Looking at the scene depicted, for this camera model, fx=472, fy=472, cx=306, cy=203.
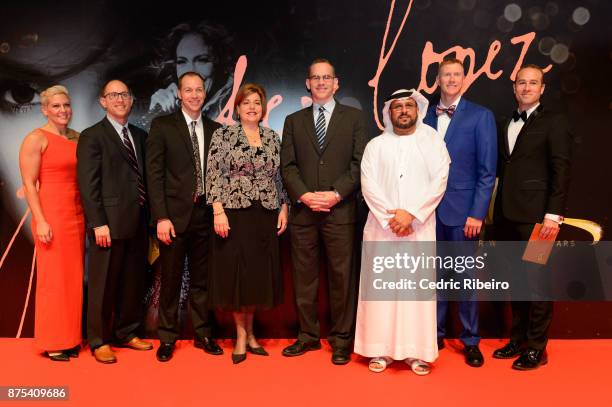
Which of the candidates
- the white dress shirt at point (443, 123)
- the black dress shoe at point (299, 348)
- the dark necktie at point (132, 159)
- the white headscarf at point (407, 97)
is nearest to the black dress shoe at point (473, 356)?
the black dress shoe at point (299, 348)

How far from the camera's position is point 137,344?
3.72 m

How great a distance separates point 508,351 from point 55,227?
3.51m

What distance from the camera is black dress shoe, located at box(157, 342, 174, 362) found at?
351 cm

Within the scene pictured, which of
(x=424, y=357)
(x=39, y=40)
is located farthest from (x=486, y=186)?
(x=39, y=40)

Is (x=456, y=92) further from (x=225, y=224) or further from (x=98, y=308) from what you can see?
(x=98, y=308)

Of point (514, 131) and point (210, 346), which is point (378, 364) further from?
point (514, 131)

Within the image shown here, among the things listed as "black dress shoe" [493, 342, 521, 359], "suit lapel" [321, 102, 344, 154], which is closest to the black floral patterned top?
"suit lapel" [321, 102, 344, 154]

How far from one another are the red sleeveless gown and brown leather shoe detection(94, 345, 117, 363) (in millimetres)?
210

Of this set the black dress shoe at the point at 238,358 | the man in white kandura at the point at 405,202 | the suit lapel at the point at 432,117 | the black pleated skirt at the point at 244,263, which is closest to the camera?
the man in white kandura at the point at 405,202

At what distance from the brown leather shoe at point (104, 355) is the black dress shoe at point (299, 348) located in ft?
4.17

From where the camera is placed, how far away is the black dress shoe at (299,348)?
Result: 357cm

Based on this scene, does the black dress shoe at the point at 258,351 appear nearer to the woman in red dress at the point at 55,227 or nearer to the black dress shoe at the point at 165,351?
the black dress shoe at the point at 165,351

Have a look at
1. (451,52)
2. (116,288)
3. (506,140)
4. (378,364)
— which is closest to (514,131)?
(506,140)

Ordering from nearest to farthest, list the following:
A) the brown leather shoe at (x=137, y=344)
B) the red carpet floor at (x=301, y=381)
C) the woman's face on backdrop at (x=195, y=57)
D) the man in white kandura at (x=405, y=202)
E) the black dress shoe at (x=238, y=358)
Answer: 1. the red carpet floor at (x=301, y=381)
2. the man in white kandura at (x=405, y=202)
3. the black dress shoe at (x=238, y=358)
4. the brown leather shoe at (x=137, y=344)
5. the woman's face on backdrop at (x=195, y=57)
